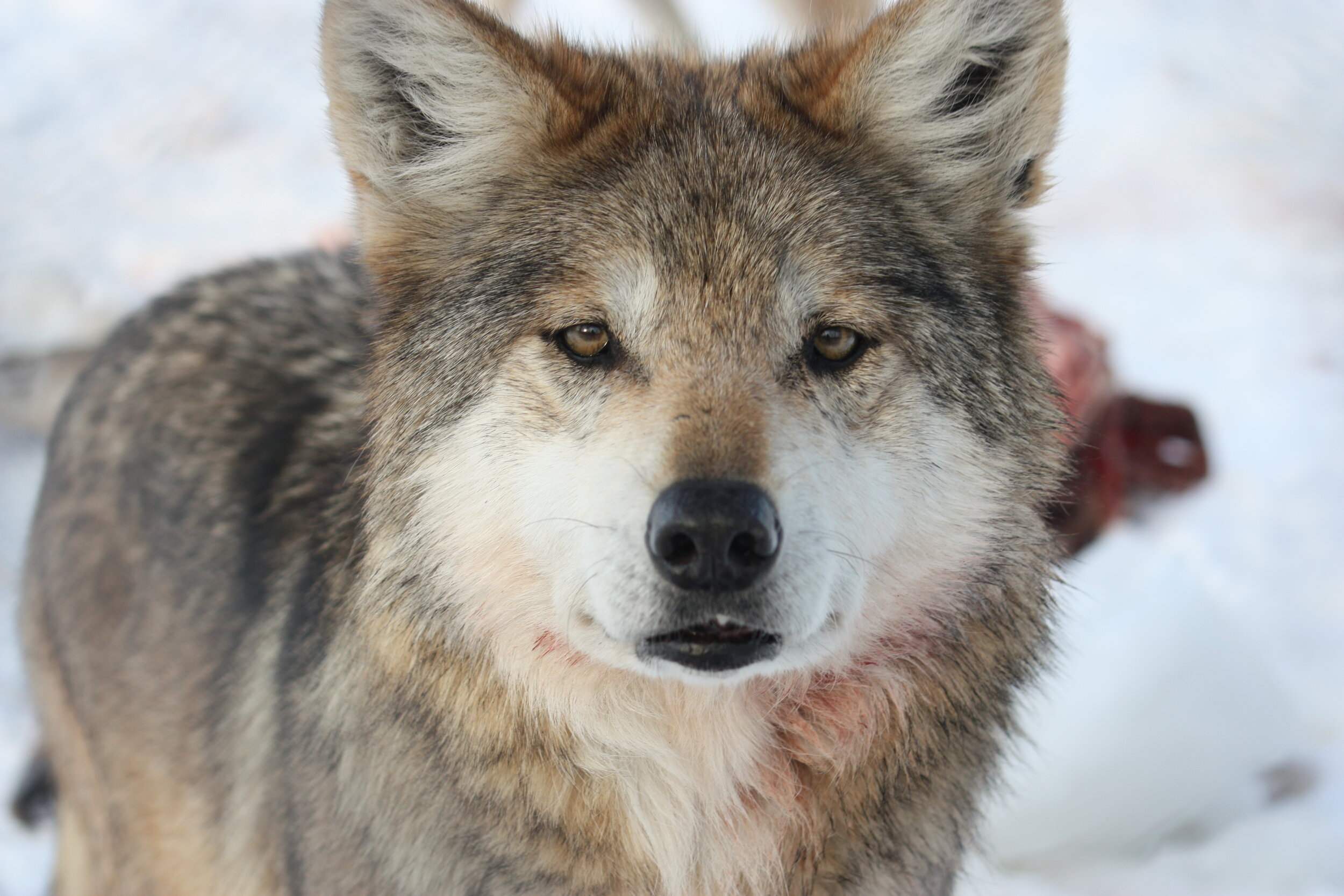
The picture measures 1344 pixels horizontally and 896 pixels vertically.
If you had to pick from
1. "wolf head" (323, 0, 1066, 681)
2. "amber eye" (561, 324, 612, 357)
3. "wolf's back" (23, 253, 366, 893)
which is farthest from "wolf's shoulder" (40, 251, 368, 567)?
"amber eye" (561, 324, 612, 357)

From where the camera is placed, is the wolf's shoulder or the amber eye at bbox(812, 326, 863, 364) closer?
the amber eye at bbox(812, 326, 863, 364)

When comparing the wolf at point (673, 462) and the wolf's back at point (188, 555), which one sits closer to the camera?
the wolf at point (673, 462)

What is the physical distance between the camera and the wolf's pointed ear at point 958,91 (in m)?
2.40

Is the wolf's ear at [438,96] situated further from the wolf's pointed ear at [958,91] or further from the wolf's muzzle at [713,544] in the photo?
the wolf's muzzle at [713,544]

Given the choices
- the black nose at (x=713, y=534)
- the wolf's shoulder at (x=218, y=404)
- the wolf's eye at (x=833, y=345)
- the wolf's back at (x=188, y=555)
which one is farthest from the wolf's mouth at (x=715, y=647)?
the wolf's shoulder at (x=218, y=404)

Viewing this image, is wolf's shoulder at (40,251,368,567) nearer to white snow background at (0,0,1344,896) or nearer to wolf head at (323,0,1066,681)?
wolf head at (323,0,1066,681)

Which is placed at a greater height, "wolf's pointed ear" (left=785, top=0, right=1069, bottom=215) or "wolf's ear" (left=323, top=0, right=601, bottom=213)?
"wolf's pointed ear" (left=785, top=0, right=1069, bottom=215)

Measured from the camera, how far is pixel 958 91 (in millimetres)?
2600

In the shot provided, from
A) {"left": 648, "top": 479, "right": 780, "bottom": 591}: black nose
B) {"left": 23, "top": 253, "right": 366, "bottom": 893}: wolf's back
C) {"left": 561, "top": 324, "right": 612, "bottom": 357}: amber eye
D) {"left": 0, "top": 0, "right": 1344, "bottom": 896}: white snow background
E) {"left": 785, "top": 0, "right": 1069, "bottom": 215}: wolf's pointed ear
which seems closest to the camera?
{"left": 648, "top": 479, "right": 780, "bottom": 591}: black nose

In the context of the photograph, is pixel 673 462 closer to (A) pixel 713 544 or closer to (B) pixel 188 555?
(A) pixel 713 544

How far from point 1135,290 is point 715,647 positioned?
5.33 m

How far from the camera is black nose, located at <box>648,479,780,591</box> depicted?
5.95 ft

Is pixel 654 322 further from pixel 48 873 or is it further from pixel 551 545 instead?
pixel 48 873

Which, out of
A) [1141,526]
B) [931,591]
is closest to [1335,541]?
[1141,526]
